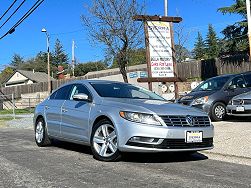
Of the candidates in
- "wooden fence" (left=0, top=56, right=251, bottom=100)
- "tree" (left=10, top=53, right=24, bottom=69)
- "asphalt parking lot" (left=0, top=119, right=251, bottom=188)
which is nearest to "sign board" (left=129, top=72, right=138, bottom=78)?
"wooden fence" (left=0, top=56, right=251, bottom=100)

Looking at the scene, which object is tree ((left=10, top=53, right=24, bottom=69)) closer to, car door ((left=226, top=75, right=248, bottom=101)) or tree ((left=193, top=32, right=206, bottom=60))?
tree ((left=193, top=32, right=206, bottom=60))

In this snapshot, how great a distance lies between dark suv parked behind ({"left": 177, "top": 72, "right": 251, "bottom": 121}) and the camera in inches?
516

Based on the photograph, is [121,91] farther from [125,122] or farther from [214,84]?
[214,84]

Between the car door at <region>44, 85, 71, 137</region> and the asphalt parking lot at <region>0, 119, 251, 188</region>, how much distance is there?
18.1 inches

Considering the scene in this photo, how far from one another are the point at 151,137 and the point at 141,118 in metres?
0.36

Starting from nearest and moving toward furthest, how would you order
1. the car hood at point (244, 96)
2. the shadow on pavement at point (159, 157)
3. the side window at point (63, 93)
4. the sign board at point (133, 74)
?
the shadow on pavement at point (159, 157) → the side window at point (63, 93) → the car hood at point (244, 96) → the sign board at point (133, 74)

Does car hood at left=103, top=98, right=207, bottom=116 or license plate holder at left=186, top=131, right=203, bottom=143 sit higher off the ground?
car hood at left=103, top=98, right=207, bottom=116

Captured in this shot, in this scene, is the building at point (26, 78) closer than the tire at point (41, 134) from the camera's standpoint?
No

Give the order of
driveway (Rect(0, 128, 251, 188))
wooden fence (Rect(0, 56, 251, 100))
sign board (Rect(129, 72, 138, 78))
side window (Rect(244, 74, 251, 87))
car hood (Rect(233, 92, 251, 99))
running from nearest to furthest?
1. driveway (Rect(0, 128, 251, 188))
2. car hood (Rect(233, 92, 251, 99))
3. side window (Rect(244, 74, 251, 87))
4. wooden fence (Rect(0, 56, 251, 100))
5. sign board (Rect(129, 72, 138, 78))

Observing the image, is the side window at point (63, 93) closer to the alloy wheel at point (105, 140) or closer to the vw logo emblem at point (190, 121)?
the alloy wheel at point (105, 140)

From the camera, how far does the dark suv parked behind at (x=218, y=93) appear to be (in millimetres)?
13109

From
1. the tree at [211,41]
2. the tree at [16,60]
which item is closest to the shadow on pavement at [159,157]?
the tree at [211,41]

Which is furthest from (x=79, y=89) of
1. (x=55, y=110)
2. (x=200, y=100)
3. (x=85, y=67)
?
(x=85, y=67)

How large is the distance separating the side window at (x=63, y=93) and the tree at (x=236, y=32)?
87.7 feet
